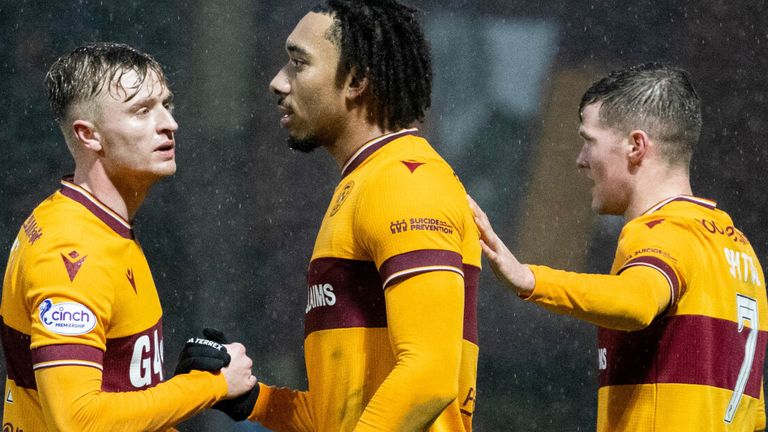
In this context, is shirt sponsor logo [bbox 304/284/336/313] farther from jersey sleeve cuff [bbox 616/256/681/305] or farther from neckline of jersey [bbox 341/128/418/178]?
jersey sleeve cuff [bbox 616/256/681/305]

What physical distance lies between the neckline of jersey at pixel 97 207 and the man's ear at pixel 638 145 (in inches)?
59.0

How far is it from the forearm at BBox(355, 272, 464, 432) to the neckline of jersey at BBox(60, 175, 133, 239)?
2.53ft

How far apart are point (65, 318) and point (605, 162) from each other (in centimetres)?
171

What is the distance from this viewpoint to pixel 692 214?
11.5ft

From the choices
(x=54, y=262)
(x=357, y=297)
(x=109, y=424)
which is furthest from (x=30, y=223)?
(x=357, y=297)

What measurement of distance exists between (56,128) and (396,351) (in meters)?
4.21

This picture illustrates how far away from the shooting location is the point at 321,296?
2.93 m

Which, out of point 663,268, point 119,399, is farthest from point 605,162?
point 119,399

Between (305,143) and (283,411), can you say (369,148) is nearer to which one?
(305,143)

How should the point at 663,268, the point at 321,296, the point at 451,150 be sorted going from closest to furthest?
the point at 321,296 < the point at 663,268 < the point at 451,150

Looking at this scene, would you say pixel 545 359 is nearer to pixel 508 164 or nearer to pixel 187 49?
pixel 508 164

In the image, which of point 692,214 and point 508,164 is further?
point 508,164

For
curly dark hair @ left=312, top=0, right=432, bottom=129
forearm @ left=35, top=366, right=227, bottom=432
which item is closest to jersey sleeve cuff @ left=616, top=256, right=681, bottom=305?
curly dark hair @ left=312, top=0, right=432, bottom=129

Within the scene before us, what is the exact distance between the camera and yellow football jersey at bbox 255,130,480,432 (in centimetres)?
274
